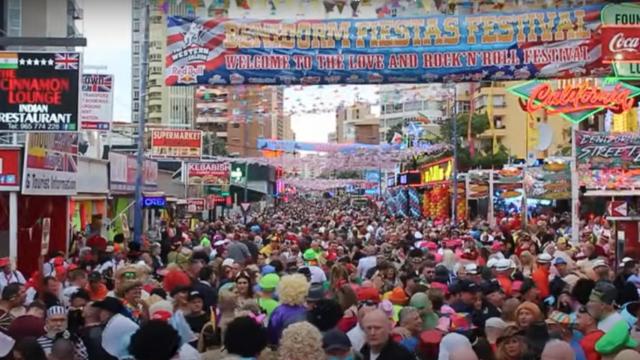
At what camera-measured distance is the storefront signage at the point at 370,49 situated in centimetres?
1836

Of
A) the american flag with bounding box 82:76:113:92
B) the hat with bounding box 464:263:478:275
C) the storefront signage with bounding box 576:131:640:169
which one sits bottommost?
the hat with bounding box 464:263:478:275

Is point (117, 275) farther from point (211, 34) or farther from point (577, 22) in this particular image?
point (577, 22)

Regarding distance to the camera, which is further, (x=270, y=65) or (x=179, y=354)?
(x=270, y=65)

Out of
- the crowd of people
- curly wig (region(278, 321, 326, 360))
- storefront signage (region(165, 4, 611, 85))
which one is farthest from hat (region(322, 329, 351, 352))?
storefront signage (region(165, 4, 611, 85))

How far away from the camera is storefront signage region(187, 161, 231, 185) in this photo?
40688mm

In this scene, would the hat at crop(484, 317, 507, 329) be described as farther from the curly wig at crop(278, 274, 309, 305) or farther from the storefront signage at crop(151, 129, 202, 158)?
the storefront signage at crop(151, 129, 202, 158)

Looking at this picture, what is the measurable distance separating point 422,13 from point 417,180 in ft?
118

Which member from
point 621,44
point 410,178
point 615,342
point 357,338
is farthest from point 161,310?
point 410,178

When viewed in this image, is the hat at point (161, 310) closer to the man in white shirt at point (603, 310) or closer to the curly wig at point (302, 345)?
the curly wig at point (302, 345)

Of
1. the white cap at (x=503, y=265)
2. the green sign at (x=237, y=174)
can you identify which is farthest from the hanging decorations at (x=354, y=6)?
the green sign at (x=237, y=174)

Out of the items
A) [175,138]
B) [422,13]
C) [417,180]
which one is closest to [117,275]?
[422,13]

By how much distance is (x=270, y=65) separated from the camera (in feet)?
60.7

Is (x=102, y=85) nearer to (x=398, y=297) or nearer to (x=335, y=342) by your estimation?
(x=398, y=297)

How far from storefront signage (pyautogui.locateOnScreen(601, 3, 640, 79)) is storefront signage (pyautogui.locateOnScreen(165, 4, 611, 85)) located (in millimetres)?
628
